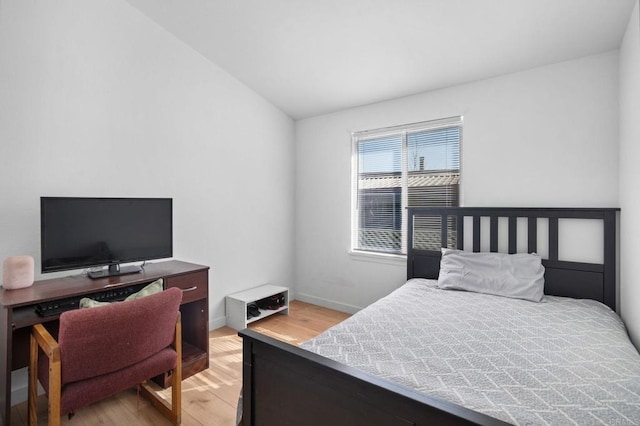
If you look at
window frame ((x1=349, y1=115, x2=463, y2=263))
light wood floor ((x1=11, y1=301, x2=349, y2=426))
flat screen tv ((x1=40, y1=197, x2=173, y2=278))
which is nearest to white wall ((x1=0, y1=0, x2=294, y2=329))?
flat screen tv ((x1=40, y1=197, x2=173, y2=278))

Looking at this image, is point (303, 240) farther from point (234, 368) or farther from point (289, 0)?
point (289, 0)

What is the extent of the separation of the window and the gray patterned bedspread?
49.5 inches

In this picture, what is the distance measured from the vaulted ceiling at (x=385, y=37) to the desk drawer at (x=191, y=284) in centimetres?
208

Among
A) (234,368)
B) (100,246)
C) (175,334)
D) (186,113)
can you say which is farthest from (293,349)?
(186,113)

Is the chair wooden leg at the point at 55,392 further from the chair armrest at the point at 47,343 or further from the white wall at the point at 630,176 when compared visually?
the white wall at the point at 630,176

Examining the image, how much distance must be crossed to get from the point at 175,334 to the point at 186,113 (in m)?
2.03

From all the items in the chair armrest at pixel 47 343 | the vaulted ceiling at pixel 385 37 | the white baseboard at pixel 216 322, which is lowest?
the white baseboard at pixel 216 322

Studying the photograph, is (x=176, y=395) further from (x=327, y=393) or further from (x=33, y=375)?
(x=327, y=393)

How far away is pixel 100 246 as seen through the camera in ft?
7.20

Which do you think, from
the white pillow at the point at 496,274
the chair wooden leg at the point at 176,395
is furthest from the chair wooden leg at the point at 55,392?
the white pillow at the point at 496,274

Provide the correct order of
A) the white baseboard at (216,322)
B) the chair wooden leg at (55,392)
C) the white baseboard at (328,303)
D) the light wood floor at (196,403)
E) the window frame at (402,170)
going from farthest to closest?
the white baseboard at (328,303), the white baseboard at (216,322), the window frame at (402,170), the light wood floor at (196,403), the chair wooden leg at (55,392)

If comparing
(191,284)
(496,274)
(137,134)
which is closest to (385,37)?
(496,274)

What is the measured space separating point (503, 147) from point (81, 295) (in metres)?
3.31

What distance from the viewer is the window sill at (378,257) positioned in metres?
3.31
